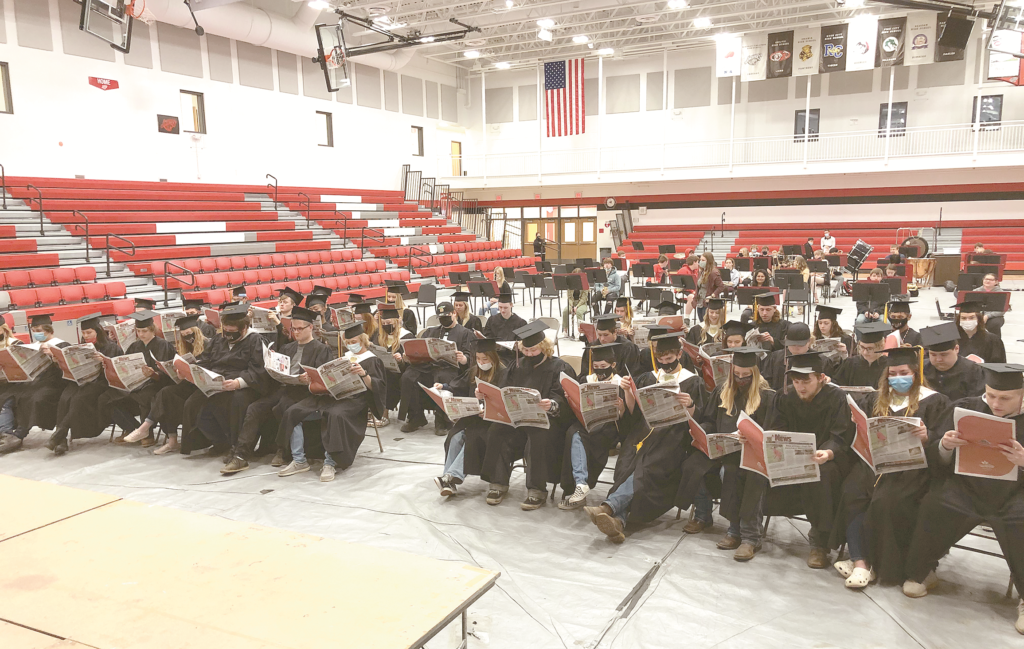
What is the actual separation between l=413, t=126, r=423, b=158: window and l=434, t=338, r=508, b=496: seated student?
24.1 m

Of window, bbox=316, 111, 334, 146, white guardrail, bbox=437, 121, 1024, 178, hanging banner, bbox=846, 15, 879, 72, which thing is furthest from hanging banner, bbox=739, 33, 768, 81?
Answer: window, bbox=316, 111, 334, 146

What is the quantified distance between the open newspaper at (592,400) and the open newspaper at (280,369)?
2912mm

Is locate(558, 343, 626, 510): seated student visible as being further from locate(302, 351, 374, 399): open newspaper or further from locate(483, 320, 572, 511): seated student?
locate(302, 351, 374, 399): open newspaper

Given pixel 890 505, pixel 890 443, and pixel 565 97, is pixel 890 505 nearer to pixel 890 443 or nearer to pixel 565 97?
pixel 890 443

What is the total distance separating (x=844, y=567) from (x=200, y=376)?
19.3 ft

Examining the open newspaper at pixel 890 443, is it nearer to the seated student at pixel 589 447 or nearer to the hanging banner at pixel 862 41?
the seated student at pixel 589 447

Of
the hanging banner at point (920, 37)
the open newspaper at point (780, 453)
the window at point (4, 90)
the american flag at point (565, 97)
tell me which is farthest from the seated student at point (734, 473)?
the american flag at point (565, 97)

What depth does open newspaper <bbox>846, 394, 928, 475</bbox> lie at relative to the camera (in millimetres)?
3959

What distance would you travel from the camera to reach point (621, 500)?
5.06m

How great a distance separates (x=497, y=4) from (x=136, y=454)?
741 inches

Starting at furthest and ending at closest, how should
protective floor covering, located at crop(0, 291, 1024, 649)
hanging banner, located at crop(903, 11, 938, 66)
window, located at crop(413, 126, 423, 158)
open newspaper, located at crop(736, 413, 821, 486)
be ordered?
window, located at crop(413, 126, 423, 158)
hanging banner, located at crop(903, 11, 938, 66)
open newspaper, located at crop(736, 413, 821, 486)
protective floor covering, located at crop(0, 291, 1024, 649)

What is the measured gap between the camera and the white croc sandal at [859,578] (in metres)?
4.09

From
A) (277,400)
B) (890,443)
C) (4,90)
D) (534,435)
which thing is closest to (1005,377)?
(890,443)

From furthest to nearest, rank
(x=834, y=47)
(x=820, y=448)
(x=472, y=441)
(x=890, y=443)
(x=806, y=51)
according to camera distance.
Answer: (x=806, y=51) → (x=834, y=47) → (x=472, y=441) → (x=820, y=448) → (x=890, y=443)
